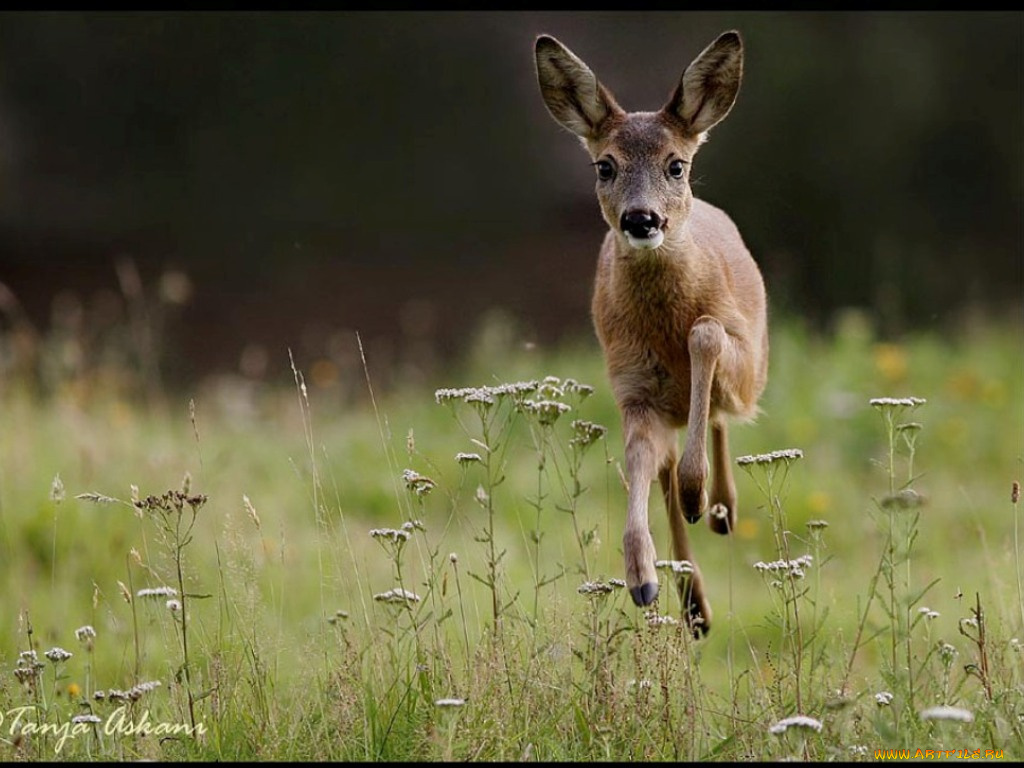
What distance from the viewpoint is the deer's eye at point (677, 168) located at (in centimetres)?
538

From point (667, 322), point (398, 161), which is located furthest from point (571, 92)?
point (398, 161)

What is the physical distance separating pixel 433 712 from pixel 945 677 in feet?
4.59

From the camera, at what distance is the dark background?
1367 cm

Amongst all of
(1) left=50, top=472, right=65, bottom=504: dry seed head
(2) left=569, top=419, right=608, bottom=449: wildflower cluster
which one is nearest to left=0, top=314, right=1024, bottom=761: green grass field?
(1) left=50, top=472, right=65, bottom=504: dry seed head

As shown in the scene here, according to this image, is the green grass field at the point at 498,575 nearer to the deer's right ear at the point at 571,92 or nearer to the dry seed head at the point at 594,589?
the dry seed head at the point at 594,589

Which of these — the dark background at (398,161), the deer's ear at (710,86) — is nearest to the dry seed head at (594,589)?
the deer's ear at (710,86)

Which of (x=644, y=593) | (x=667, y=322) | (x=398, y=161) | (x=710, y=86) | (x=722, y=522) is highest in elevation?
(x=398, y=161)

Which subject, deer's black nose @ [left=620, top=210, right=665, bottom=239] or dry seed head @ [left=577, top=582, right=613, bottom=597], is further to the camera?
deer's black nose @ [left=620, top=210, right=665, bottom=239]

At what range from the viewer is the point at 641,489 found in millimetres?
5035

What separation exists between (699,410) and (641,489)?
0.98ft

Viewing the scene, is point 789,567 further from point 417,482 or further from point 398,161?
point 398,161

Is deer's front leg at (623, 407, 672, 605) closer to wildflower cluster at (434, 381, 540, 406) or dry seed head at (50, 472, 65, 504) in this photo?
wildflower cluster at (434, 381, 540, 406)

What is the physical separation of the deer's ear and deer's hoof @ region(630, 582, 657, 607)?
165cm

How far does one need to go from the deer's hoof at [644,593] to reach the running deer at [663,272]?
1.75ft
